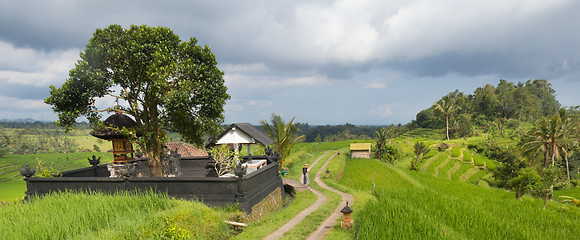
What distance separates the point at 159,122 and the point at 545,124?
38.6 meters

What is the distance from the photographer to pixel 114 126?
12.6 metres

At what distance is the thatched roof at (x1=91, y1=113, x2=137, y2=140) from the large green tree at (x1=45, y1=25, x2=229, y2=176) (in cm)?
84

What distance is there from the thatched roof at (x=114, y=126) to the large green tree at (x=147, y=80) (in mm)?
845

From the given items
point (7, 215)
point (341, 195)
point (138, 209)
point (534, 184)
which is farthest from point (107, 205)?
point (534, 184)

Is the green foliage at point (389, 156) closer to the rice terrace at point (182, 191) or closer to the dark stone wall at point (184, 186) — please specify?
the rice terrace at point (182, 191)

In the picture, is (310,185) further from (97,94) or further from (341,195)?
(97,94)

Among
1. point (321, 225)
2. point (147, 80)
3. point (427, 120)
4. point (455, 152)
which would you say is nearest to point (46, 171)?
point (147, 80)

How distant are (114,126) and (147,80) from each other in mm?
3202

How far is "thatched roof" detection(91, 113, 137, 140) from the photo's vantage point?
40.2ft

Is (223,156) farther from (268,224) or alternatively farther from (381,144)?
(381,144)

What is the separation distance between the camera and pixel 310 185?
1741cm

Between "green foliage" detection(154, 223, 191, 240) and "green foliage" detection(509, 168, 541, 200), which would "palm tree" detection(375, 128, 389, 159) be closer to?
"green foliage" detection(509, 168, 541, 200)

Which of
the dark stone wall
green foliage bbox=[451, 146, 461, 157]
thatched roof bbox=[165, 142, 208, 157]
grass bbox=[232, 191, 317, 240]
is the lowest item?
green foliage bbox=[451, 146, 461, 157]

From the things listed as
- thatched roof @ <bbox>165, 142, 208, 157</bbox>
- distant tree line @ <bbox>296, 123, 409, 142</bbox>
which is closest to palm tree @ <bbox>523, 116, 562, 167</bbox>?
distant tree line @ <bbox>296, 123, 409, 142</bbox>
